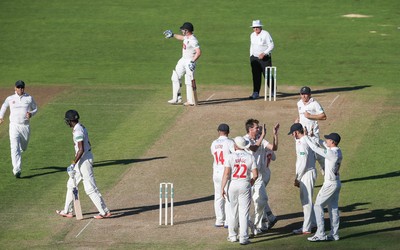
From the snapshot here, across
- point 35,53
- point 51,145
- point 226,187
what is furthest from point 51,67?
point 226,187

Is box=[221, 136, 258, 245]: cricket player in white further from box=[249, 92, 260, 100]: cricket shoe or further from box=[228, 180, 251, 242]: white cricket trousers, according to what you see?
box=[249, 92, 260, 100]: cricket shoe

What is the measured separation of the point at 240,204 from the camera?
71.5 feet

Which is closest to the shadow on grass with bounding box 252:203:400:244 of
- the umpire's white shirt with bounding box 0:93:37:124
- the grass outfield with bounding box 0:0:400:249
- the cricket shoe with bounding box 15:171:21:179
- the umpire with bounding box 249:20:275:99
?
the grass outfield with bounding box 0:0:400:249

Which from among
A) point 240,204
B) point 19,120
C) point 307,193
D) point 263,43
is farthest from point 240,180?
point 263,43

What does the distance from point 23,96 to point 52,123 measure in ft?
14.6

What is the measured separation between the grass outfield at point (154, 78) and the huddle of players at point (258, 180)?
0.55m

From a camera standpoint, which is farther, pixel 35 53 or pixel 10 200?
pixel 35 53

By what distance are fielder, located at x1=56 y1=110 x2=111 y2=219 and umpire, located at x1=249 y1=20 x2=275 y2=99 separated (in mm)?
10639

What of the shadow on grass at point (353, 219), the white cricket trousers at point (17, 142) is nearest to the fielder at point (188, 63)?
the white cricket trousers at point (17, 142)

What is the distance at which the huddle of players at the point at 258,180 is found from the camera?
71.4ft

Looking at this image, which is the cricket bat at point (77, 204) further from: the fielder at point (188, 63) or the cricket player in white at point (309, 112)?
the fielder at point (188, 63)

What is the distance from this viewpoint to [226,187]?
73.8 feet

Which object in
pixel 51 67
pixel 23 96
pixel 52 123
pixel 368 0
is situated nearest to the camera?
pixel 23 96

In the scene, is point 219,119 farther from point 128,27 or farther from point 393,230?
point 128,27
